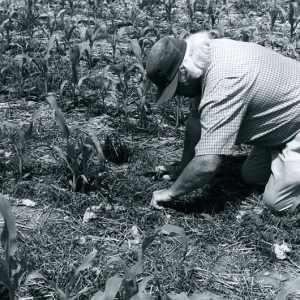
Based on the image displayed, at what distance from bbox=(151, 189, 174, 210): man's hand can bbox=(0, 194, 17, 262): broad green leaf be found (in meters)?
1.07

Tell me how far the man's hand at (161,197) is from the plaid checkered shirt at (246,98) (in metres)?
0.35

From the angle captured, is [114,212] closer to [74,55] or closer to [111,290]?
[111,290]

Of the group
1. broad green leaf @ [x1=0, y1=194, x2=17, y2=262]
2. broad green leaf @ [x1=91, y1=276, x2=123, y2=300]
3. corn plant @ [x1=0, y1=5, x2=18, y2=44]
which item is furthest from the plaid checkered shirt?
corn plant @ [x1=0, y1=5, x2=18, y2=44]

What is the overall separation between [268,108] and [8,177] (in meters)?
1.63

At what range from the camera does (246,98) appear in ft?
10.2

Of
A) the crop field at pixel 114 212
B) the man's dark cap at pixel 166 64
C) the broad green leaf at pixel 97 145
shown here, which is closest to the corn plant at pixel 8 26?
the crop field at pixel 114 212

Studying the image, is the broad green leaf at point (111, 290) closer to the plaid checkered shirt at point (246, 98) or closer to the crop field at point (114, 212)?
the crop field at point (114, 212)

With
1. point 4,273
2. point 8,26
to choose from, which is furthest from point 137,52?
point 4,273

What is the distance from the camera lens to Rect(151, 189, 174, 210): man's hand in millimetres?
3285

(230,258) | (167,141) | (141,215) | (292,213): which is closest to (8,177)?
(141,215)

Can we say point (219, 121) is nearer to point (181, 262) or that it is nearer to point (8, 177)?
point (181, 262)

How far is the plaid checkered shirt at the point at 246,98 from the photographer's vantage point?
3.02 metres

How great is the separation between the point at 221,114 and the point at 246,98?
0.19 m

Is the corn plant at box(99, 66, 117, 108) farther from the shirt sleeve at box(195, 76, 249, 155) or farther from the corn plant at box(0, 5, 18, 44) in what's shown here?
the shirt sleeve at box(195, 76, 249, 155)
